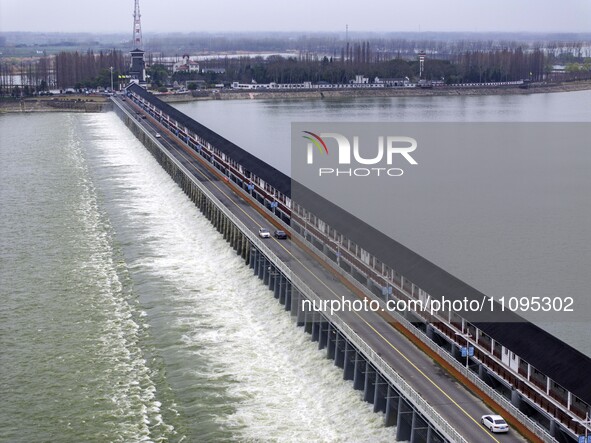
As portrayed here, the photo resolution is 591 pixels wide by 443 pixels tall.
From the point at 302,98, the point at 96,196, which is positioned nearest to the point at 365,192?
the point at 96,196

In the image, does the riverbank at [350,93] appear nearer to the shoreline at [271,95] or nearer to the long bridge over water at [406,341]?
the shoreline at [271,95]

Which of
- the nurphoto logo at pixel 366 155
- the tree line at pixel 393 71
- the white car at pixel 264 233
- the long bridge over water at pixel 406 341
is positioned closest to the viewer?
the long bridge over water at pixel 406 341

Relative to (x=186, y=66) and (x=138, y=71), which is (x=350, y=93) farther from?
(x=186, y=66)

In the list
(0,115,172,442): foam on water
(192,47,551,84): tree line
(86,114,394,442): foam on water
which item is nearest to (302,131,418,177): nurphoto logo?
(86,114,394,442): foam on water

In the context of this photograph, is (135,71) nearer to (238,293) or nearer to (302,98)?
(302,98)

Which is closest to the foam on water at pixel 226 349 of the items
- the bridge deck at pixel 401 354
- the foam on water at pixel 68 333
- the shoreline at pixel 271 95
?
the foam on water at pixel 68 333

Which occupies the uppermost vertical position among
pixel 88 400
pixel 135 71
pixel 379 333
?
pixel 135 71
